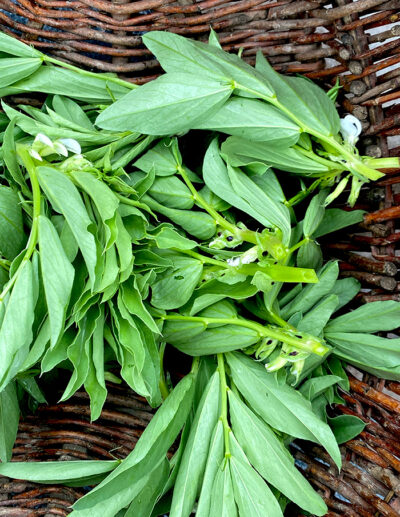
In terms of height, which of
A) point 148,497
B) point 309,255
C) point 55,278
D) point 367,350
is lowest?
point 148,497

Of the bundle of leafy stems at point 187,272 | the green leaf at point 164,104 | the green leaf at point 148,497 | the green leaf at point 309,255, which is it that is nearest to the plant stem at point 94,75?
the bundle of leafy stems at point 187,272

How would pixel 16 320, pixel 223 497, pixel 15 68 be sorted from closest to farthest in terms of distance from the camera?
pixel 16 320, pixel 223 497, pixel 15 68

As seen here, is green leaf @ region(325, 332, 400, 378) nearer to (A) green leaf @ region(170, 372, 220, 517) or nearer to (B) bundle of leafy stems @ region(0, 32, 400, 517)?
(B) bundle of leafy stems @ region(0, 32, 400, 517)

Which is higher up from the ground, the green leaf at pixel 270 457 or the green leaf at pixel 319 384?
the green leaf at pixel 319 384

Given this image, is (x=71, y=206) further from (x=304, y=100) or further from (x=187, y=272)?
(x=304, y=100)

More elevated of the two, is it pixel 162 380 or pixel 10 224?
pixel 10 224

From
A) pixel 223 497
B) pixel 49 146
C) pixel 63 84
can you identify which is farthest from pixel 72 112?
pixel 223 497

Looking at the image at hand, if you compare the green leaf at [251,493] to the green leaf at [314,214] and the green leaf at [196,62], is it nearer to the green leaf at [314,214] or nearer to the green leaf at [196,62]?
the green leaf at [314,214]
